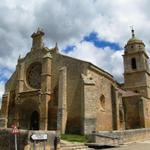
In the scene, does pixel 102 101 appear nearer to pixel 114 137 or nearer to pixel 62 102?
pixel 62 102

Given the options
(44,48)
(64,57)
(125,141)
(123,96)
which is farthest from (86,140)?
(123,96)

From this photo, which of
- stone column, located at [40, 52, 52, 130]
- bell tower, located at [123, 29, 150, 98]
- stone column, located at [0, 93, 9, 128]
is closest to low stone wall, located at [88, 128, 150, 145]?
stone column, located at [40, 52, 52, 130]

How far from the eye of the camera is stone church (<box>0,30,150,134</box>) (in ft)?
76.4

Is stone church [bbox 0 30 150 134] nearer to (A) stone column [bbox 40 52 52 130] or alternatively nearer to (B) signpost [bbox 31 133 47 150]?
(A) stone column [bbox 40 52 52 130]

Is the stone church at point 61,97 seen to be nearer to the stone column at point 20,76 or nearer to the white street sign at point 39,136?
the stone column at point 20,76

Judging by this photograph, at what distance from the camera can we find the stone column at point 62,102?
900 inches

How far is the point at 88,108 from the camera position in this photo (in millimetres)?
22625

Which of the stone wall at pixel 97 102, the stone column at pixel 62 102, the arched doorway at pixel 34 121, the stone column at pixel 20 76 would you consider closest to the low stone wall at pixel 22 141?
the stone wall at pixel 97 102

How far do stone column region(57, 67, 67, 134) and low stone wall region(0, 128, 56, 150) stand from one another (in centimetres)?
923

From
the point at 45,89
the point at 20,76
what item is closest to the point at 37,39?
the point at 20,76

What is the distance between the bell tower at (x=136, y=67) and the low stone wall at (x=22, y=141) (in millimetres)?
30356

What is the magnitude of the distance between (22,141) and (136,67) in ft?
111

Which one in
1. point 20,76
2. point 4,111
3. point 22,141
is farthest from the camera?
point 20,76

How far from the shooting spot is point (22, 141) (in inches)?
484
